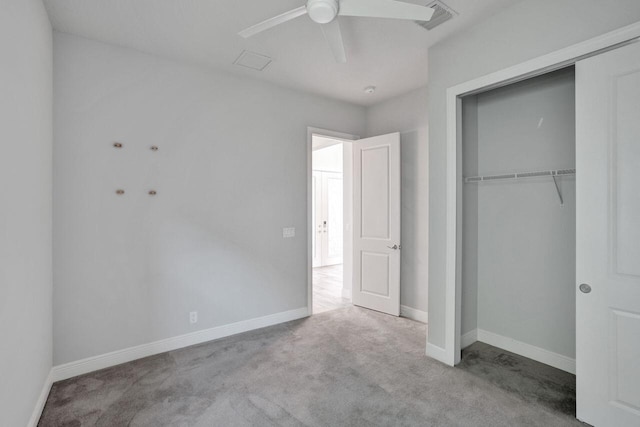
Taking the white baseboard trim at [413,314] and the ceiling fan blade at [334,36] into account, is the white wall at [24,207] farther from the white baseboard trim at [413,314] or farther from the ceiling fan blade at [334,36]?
the white baseboard trim at [413,314]

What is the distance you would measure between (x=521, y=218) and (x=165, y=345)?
357 cm

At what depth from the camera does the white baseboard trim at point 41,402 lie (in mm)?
1996

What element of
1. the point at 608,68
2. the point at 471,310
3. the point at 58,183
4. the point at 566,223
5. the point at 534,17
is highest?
the point at 534,17

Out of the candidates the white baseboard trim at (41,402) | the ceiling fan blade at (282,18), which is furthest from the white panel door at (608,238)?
the white baseboard trim at (41,402)

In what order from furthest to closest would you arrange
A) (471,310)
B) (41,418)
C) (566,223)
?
(471,310) → (566,223) → (41,418)

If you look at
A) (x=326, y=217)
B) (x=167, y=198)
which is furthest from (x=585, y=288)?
(x=326, y=217)

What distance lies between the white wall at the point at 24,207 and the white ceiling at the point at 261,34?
380mm

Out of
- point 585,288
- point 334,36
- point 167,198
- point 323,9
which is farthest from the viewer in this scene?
point 167,198

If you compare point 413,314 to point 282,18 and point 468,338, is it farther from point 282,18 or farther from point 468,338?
point 282,18

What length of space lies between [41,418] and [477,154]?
4144 millimetres

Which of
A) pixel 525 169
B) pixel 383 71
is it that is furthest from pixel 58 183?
pixel 525 169

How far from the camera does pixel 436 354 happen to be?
114 inches

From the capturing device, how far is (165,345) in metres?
3.07

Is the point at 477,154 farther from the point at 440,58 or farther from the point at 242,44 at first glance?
the point at 242,44
